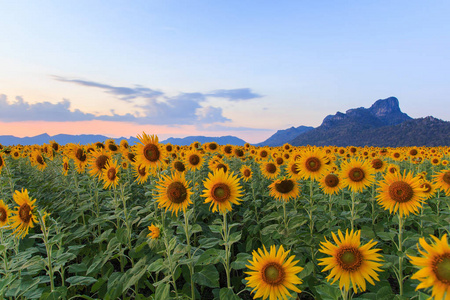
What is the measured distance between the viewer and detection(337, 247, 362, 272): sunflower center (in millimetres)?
2447

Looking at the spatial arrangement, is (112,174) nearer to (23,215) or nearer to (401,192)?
(23,215)

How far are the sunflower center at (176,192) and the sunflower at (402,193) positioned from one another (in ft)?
10.2

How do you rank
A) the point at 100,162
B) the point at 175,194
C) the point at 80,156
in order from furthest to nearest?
the point at 80,156 < the point at 100,162 < the point at 175,194

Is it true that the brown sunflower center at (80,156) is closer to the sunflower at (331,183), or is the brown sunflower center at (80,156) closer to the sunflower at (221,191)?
the sunflower at (221,191)

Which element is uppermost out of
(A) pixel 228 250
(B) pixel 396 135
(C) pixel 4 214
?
(B) pixel 396 135

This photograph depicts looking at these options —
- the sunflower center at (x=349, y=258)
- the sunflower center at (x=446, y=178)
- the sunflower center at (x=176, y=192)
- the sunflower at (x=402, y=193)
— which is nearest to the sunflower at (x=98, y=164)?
→ the sunflower center at (x=176, y=192)

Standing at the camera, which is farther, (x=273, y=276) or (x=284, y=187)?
(x=284, y=187)

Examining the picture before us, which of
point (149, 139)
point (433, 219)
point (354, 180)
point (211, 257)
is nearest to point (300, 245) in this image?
point (354, 180)

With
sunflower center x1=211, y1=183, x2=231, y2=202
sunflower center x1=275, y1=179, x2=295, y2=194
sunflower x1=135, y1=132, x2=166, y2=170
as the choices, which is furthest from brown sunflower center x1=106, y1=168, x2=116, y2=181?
sunflower center x1=275, y1=179, x2=295, y2=194

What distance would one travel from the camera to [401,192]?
3.78 metres

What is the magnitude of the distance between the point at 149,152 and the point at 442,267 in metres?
4.59

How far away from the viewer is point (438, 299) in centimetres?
178

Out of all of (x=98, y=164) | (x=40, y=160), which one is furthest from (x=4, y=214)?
(x=40, y=160)

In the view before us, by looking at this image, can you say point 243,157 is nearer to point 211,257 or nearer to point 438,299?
point 211,257
